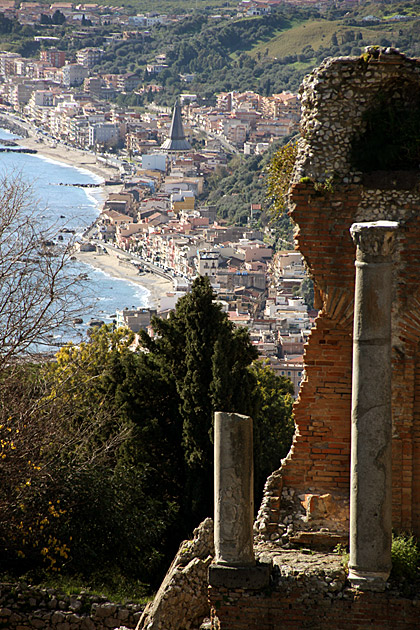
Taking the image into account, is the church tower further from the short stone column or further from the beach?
the short stone column

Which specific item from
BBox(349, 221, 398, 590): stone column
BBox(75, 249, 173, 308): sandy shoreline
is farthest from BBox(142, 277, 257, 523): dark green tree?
BBox(75, 249, 173, 308): sandy shoreline

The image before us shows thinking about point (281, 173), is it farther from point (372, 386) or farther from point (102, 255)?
point (102, 255)

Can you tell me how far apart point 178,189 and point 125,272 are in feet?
112

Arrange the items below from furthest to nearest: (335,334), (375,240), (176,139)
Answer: (176,139), (335,334), (375,240)

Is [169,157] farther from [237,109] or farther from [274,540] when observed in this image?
[274,540]

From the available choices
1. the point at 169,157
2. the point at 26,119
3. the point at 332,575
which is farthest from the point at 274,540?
the point at 26,119

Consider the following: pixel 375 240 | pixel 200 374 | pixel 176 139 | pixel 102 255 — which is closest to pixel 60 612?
pixel 375 240

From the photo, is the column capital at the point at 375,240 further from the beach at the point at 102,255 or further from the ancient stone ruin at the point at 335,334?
the beach at the point at 102,255

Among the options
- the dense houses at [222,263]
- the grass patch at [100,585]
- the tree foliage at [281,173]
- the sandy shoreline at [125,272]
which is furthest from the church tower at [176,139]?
the tree foliage at [281,173]

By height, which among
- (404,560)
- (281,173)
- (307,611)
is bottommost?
(307,611)

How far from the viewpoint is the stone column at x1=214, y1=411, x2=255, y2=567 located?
555 cm

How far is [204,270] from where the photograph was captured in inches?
→ 3885

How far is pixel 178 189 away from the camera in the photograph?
138m

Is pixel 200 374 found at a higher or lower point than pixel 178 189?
lower
